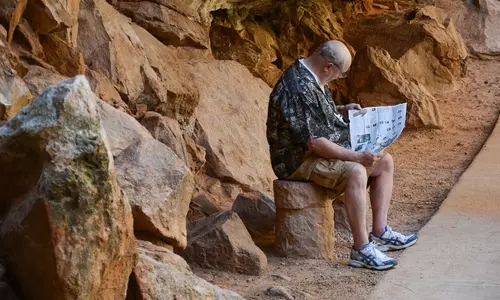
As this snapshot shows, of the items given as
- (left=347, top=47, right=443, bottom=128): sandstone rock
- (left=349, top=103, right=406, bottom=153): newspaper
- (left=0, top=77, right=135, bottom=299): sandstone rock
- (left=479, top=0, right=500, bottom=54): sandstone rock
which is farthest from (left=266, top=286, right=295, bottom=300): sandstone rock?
(left=479, top=0, right=500, bottom=54): sandstone rock

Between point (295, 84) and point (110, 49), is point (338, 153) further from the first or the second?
point (110, 49)

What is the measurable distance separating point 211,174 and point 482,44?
612 cm

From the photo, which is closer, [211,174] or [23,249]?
[23,249]

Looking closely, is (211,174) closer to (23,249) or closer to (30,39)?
(30,39)

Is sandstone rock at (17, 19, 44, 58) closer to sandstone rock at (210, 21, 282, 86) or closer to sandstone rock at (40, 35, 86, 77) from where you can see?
sandstone rock at (40, 35, 86, 77)

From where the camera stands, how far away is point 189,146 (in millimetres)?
6703

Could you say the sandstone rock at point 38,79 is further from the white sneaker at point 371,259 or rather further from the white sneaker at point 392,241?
the white sneaker at point 392,241

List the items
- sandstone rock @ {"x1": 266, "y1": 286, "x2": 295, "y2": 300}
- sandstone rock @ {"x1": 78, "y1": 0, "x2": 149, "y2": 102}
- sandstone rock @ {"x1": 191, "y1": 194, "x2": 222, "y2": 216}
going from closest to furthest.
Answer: sandstone rock @ {"x1": 266, "y1": 286, "x2": 295, "y2": 300}
sandstone rock @ {"x1": 191, "y1": 194, "x2": 222, "y2": 216}
sandstone rock @ {"x1": 78, "y1": 0, "x2": 149, "y2": 102}

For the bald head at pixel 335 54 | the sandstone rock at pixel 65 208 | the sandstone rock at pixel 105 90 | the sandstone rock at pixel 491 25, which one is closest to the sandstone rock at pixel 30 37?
the sandstone rock at pixel 105 90

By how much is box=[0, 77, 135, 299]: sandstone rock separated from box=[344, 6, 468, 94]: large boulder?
8.06 m

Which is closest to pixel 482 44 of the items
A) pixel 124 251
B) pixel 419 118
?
pixel 419 118

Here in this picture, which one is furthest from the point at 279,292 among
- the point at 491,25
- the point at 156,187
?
the point at 491,25

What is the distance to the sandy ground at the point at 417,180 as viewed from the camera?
4.75 meters

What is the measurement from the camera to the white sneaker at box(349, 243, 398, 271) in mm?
5035
